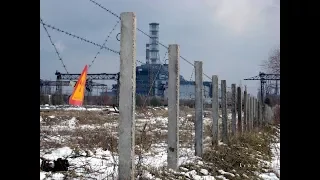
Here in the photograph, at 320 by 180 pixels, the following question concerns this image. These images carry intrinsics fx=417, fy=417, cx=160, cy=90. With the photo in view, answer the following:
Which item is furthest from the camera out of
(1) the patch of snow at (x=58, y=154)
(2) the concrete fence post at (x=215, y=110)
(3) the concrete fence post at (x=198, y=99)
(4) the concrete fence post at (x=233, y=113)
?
(4) the concrete fence post at (x=233, y=113)

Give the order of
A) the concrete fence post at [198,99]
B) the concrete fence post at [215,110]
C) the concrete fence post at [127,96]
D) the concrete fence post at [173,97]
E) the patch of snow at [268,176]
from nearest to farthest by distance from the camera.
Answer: the concrete fence post at [127,96] < the concrete fence post at [173,97] < the patch of snow at [268,176] < the concrete fence post at [198,99] < the concrete fence post at [215,110]

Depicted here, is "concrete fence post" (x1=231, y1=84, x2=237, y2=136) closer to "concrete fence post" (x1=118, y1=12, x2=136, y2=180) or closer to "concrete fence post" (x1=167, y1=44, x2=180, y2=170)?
"concrete fence post" (x1=167, y1=44, x2=180, y2=170)

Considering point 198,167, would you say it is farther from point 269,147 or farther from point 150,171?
point 269,147

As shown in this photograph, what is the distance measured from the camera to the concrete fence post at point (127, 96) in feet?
12.3

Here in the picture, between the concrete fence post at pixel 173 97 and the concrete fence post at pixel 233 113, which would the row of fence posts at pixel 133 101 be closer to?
the concrete fence post at pixel 173 97

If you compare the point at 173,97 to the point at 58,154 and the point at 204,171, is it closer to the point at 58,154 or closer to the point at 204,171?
the point at 204,171

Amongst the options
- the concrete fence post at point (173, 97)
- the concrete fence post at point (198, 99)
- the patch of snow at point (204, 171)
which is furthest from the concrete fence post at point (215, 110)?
the concrete fence post at point (173, 97)

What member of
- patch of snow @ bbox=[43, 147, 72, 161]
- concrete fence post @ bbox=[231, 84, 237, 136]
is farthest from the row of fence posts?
concrete fence post @ bbox=[231, 84, 237, 136]

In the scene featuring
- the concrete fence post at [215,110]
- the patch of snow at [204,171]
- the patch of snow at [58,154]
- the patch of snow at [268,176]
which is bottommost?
the patch of snow at [268,176]

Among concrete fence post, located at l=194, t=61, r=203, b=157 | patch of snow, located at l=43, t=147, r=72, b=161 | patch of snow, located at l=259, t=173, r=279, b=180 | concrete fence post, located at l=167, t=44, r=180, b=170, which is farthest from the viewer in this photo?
concrete fence post, located at l=194, t=61, r=203, b=157

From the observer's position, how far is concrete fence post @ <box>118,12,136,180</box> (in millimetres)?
3764
